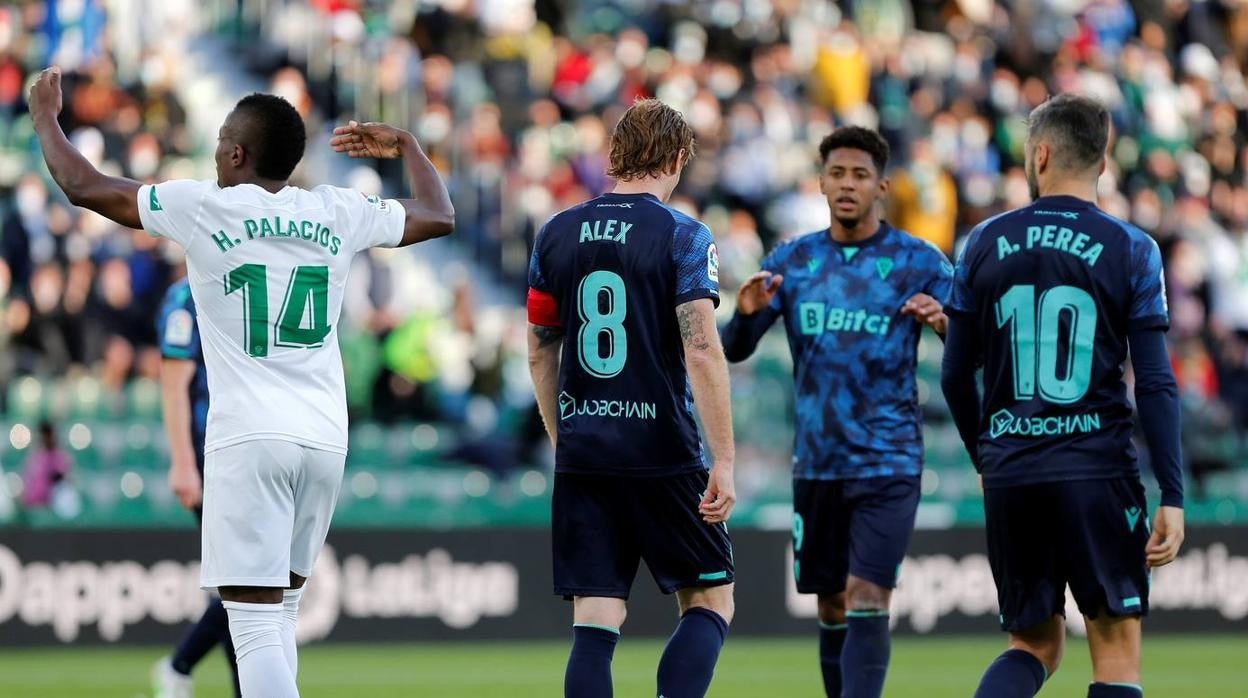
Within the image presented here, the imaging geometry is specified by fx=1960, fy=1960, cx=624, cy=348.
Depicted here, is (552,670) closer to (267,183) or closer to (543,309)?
(543,309)

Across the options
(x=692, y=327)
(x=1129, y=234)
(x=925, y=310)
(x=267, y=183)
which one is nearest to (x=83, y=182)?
(x=267, y=183)

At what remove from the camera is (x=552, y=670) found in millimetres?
13008

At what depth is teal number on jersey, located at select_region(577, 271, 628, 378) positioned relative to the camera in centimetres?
684

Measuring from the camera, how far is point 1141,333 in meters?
6.36

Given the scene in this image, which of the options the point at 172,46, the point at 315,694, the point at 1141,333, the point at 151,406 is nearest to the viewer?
the point at 1141,333

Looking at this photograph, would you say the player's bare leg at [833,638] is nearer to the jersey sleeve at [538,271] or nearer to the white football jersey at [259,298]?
the jersey sleeve at [538,271]

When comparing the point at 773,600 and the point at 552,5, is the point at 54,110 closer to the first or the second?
the point at 773,600

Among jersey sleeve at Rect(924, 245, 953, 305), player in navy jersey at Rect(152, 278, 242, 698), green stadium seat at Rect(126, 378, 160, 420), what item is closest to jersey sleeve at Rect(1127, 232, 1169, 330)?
jersey sleeve at Rect(924, 245, 953, 305)

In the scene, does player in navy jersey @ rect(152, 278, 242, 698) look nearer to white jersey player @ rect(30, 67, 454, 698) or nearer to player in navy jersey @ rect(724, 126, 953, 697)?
white jersey player @ rect(30, 67, 454, 698)

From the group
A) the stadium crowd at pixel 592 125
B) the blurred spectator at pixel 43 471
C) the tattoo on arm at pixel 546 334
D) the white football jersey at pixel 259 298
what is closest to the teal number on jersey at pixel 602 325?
the tattoo on arm at pixel 546 334

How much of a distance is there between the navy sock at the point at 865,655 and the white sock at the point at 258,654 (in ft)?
8.82

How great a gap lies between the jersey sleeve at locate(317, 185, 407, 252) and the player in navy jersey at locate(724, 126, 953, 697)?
83.7 inches

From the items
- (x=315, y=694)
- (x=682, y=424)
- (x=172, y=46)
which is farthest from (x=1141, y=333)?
(x=172, y=46)

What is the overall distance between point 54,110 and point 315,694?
19.0ft
